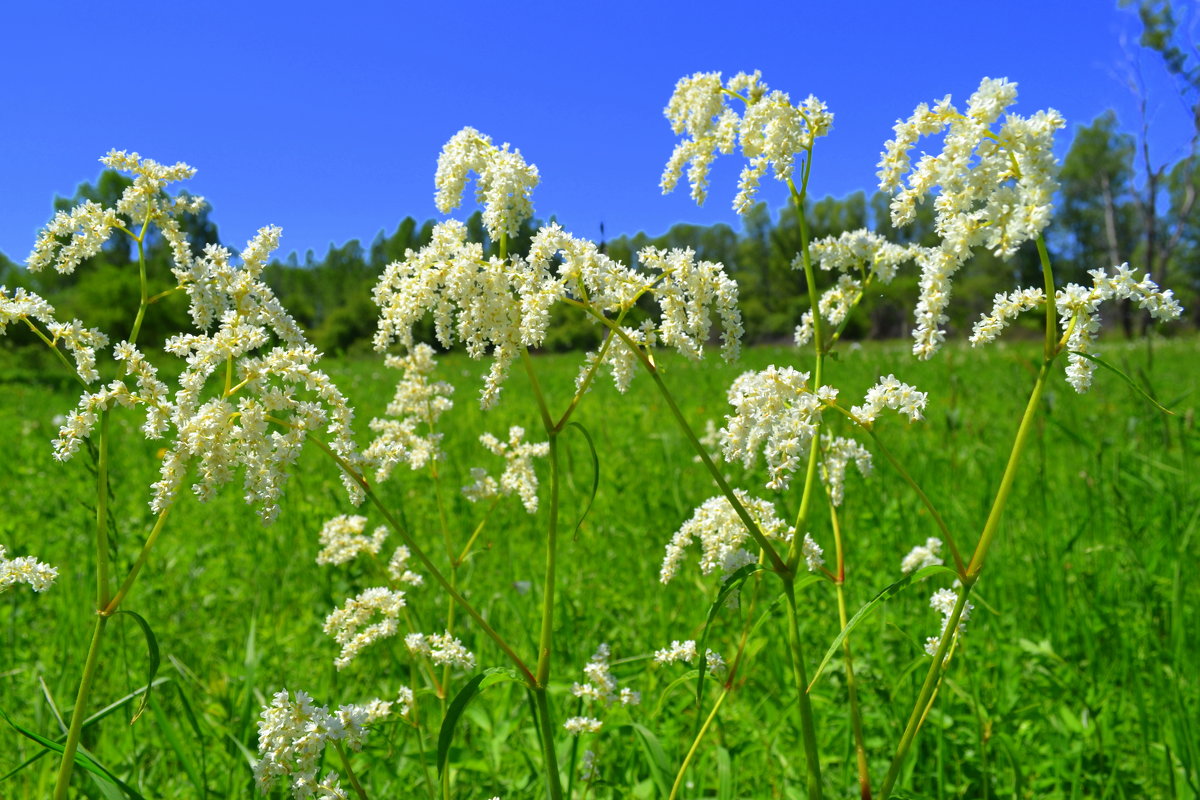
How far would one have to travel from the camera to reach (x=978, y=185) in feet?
6.00

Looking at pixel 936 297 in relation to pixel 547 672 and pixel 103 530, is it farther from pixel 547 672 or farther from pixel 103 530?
pixel 103 530

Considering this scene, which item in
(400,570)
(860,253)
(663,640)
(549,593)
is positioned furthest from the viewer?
(663,640)

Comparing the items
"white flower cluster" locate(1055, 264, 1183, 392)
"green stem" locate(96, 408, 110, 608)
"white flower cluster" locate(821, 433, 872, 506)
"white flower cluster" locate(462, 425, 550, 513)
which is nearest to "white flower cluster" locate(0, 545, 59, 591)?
"green stem" locate(96, 408, 110, 608)

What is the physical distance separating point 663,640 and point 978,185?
3.03 meters

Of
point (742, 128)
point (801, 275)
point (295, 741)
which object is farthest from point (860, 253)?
point (801, 275)

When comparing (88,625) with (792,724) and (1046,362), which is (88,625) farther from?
(1046,362)

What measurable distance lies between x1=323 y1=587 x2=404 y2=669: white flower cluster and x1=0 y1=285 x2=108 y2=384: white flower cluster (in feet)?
3.77

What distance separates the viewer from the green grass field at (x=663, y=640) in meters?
3.03

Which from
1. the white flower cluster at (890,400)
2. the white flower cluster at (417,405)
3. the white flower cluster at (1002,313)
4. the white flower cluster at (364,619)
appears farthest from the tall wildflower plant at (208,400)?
the white flower cluster at (1002,313)

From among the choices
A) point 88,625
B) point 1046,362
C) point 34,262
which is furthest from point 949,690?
point 88,625

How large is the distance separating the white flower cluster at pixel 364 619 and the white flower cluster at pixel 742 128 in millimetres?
1758

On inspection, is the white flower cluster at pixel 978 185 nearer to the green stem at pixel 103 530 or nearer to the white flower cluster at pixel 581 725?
the white flower cluster at pixel 581 725

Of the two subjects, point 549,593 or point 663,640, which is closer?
point 549,593

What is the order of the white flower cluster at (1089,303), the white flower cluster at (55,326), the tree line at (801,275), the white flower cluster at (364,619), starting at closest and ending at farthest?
the white flower cluster at (1089,303)
the white flower cluster at (55,326)
the white flower cluster at (364,619)
the tree line at (801,275)
